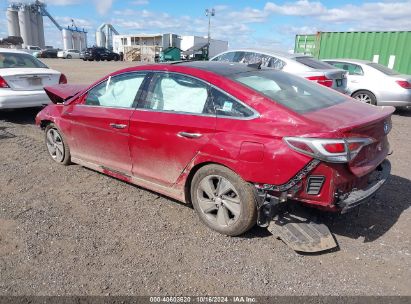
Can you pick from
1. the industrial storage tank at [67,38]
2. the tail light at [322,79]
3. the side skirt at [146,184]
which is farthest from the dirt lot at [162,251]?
the industrial storage tank at [67,38]

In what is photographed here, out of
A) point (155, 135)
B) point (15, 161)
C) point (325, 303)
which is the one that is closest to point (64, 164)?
point (15, 161)

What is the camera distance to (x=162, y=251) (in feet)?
10.4

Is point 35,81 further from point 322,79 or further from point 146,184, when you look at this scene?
point 322,79

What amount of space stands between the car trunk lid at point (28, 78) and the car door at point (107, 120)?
3.47m

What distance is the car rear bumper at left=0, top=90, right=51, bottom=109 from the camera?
7.19 meters

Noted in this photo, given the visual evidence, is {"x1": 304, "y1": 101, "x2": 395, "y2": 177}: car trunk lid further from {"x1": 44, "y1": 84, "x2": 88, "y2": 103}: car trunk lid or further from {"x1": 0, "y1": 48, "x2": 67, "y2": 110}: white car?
{"x1": 0, "y1": 48, "x2": 67, "y2": 110}: white car

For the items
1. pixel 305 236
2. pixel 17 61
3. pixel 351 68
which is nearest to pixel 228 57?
pixel 351 68

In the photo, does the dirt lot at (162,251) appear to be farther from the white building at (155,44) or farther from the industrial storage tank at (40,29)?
the industrial storage tank at (40,29)

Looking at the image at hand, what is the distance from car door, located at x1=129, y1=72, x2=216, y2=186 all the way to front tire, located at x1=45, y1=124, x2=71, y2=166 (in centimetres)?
162

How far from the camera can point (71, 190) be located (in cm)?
444

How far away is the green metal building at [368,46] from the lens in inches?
494

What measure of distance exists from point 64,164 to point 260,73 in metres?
3.23

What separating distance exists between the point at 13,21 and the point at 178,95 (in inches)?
3841

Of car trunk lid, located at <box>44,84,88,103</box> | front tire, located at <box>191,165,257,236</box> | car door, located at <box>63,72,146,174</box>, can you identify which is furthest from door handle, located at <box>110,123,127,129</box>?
car trunk lid, located at <box>44,84,88,103</box>
